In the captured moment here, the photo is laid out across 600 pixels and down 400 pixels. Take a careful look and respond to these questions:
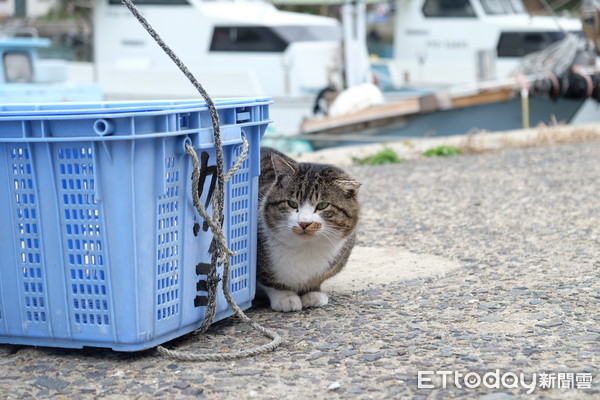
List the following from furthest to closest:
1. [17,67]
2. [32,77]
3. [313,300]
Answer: [32,77] → [17,67] → [313,300]

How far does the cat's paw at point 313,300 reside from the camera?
11.9 feet

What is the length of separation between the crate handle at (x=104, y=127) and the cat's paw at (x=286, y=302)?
4.13 feet

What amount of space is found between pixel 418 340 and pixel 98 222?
4.17 feet

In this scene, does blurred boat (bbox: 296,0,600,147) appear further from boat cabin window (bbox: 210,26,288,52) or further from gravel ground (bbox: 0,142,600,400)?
gravel ground (bbox: 0,142,600,400)

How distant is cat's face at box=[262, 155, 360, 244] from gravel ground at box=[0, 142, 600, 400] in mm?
365

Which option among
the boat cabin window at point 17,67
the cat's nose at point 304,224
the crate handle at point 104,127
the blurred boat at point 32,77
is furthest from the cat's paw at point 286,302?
the boat cabin window at point 17,67

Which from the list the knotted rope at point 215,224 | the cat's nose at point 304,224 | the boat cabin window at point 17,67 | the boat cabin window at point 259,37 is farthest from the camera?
the boat cabin window at point 259,37

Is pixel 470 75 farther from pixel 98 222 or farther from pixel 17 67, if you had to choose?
pixel 98 222

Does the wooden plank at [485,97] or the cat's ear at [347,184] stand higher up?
the cat's ear at [347,184]

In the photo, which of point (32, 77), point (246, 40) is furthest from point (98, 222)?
point (246, 40)

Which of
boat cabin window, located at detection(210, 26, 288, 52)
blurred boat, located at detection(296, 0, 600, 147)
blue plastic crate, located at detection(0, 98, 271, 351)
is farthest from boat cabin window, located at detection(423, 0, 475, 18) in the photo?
blue plastic crate, located at detection(0, 98, 271, 351)

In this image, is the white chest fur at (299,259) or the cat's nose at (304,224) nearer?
the cat's nose at (304,224)

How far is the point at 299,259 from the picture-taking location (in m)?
→ 3.54

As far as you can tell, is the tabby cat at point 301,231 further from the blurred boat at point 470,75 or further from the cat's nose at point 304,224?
the blurred boat at point 470,75
